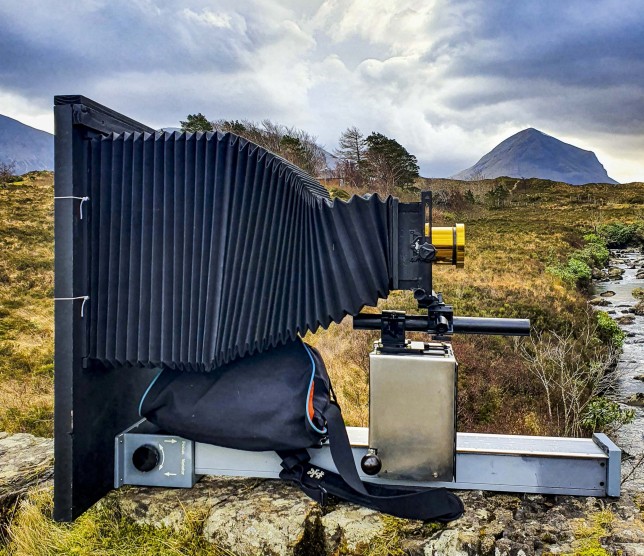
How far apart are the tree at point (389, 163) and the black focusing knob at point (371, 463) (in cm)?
1369

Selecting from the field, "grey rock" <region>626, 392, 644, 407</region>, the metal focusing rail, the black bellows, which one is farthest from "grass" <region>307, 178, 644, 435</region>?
the black bellows

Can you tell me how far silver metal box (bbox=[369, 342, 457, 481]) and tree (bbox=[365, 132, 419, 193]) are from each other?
13.7 m

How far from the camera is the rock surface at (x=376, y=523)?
1257 mm

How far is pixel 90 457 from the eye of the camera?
4.67 ft

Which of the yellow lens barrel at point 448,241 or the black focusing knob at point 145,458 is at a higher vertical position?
the yellow lens barrel at point 448,241

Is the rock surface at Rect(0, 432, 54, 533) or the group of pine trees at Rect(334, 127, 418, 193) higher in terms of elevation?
the group of pine trees at Rect(334, 127, 418, 193)

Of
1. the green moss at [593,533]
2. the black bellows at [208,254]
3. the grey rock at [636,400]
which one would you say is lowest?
the grey rock at [636,400]

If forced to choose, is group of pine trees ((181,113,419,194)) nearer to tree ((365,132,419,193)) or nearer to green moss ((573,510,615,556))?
tree ((365,132,419,193))

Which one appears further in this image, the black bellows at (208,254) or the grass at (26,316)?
the grass at (26,316)

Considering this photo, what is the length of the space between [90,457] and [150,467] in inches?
6.9

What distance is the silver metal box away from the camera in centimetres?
132

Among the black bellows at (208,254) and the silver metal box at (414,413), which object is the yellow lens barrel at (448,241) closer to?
the black bellows at (208,254)

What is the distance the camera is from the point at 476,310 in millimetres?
9719

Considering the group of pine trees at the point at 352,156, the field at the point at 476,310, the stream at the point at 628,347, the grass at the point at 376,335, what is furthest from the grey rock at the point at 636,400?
the group of pine trees at the point at 352,156
